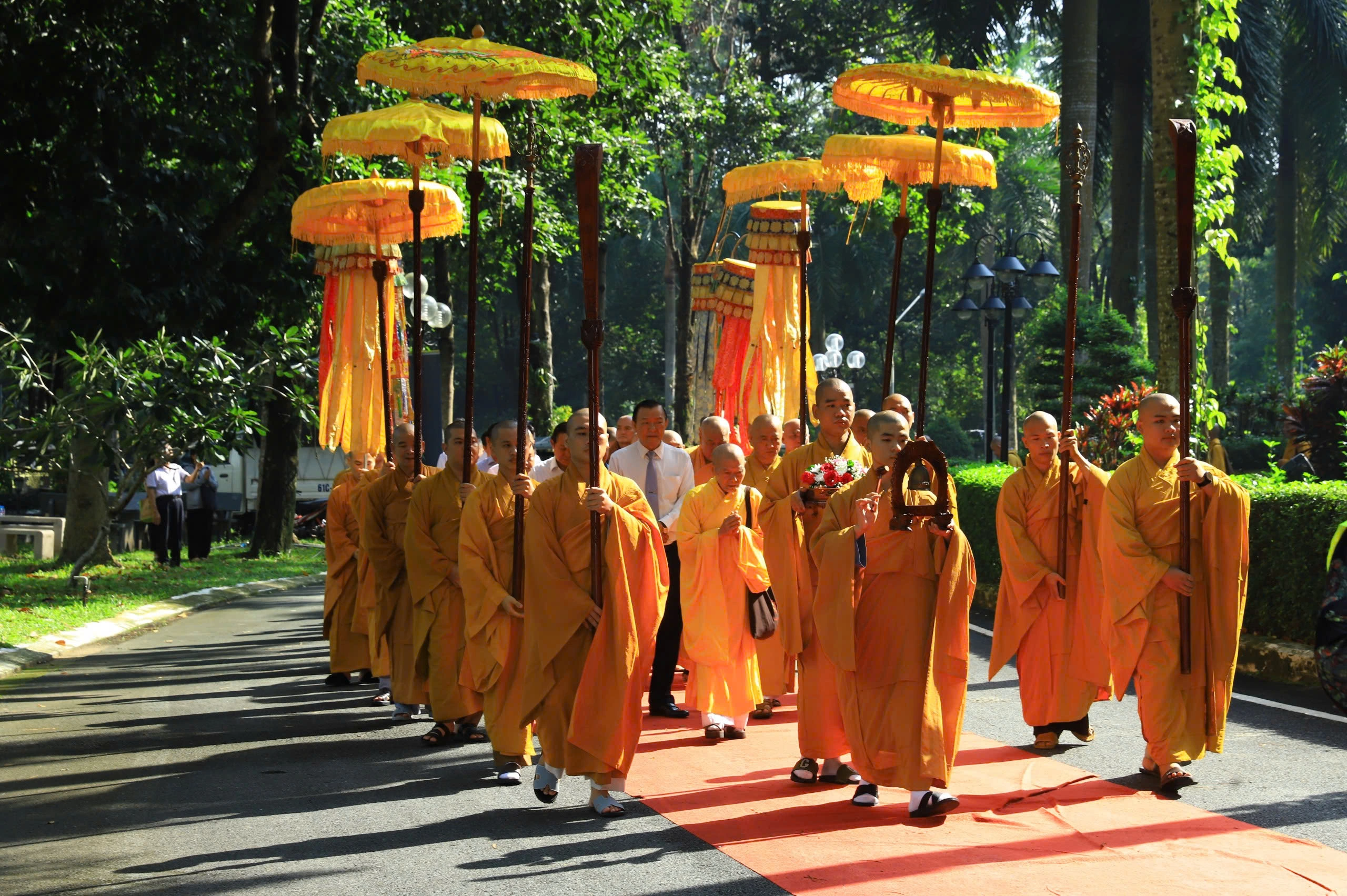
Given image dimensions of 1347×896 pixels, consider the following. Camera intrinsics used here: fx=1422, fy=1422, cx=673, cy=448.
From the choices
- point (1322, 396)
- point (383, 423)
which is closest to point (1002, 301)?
point (1322, 396)

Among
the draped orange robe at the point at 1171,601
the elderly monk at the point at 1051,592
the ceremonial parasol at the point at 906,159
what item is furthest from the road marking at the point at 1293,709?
the ceremonial parasol at the point at 906,159

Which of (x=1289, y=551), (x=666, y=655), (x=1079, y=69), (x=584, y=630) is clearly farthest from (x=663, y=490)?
(x=1079, y=69)

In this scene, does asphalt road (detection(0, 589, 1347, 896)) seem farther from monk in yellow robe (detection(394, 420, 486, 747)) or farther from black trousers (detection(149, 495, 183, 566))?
black trousers (detection(149, 495, 183, 566))

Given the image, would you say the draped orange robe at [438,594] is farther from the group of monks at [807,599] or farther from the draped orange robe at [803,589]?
the draped orange robe at [803,589]

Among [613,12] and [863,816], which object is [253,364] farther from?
[863,816]

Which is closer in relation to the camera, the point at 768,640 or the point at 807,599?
the point at 807,599

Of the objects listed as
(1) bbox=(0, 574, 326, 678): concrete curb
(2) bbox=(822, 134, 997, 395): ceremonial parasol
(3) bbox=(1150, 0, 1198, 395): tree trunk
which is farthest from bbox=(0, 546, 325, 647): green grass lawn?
(3) bbox=(1150, 0, 1198, 395): tree trunk

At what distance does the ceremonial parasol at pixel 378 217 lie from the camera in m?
10.6

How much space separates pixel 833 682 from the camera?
24.4ft

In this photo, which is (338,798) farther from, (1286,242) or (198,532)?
(1286,242)

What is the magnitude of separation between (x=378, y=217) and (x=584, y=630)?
17.1ft

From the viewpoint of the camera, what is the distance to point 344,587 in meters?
11.2

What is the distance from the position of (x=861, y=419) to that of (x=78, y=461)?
12.8 metres

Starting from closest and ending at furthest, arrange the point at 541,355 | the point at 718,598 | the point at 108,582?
1. the point at 718,598
2. the point at 108,582
3. the point at 541,355
